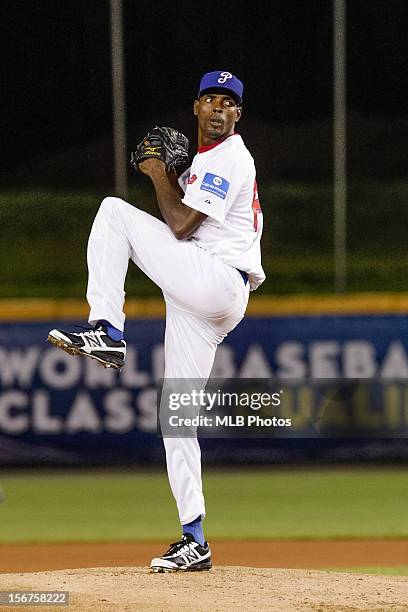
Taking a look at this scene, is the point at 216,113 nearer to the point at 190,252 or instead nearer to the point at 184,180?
the point at 184,180

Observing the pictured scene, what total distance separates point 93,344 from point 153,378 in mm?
4770

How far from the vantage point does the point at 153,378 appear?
31.6 ft

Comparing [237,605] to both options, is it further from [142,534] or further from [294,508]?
[294,508]

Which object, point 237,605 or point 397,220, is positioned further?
point 397,220

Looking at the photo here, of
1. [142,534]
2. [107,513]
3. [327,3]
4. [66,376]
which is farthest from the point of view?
[327,3]

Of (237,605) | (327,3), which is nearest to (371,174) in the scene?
(327,3)

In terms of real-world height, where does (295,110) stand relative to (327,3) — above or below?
below

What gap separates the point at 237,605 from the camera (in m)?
4.67

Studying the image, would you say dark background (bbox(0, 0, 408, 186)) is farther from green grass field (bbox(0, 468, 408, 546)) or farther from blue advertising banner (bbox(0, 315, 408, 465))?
green grass field (bbox(0, 468, 408, 546))

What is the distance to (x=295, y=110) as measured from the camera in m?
11.4

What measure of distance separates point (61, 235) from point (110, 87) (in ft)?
4.64

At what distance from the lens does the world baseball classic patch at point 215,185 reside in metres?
4.86

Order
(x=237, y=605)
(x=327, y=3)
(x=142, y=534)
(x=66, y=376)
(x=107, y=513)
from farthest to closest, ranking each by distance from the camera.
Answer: (x=327, y=3)
(x=66, y=376)
(x=107, y=513)
(x=142, y=534)
(x=237, y=605)

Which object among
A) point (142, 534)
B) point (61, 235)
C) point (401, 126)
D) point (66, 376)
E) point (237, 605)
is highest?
point (401, 126)
